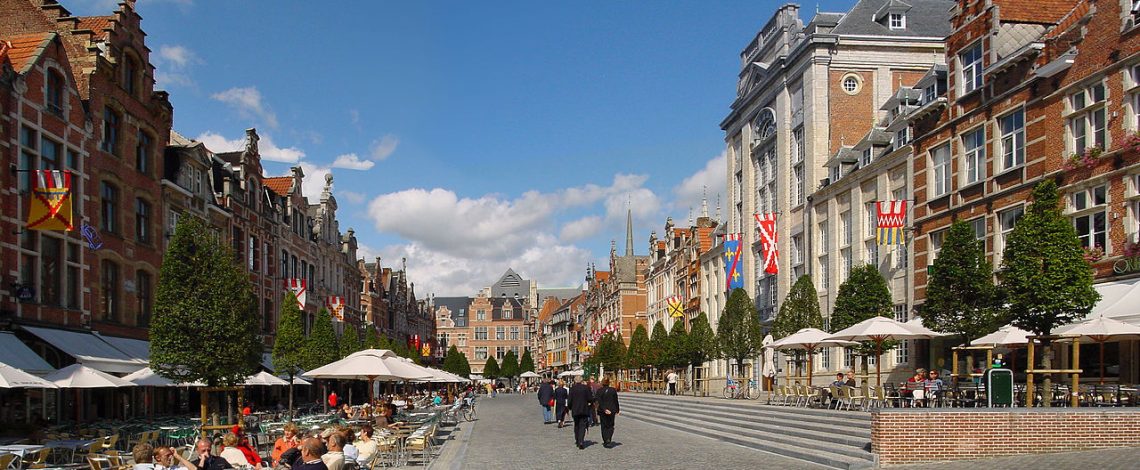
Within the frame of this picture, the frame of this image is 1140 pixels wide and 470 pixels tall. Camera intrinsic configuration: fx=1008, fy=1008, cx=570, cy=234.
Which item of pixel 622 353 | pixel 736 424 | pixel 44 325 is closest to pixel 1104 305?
pixel 736 424

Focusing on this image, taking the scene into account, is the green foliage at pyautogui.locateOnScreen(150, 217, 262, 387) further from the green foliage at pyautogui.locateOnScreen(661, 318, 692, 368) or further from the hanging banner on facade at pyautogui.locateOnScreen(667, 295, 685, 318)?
the hanging banner on facade at pyautogui.locateOnScreen(667, 295, 685, 318)

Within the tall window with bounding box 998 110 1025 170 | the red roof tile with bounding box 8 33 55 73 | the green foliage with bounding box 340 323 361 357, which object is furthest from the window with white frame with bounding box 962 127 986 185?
the green foliage with bounding box 340 323 361 357

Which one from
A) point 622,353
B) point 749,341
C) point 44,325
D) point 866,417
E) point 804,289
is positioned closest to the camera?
point 866,417

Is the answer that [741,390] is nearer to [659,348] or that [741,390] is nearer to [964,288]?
[659,348]

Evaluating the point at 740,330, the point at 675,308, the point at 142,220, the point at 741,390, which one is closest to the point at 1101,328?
the point at 741,390

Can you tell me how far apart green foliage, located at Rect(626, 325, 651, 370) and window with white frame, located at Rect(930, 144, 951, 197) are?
32156mm

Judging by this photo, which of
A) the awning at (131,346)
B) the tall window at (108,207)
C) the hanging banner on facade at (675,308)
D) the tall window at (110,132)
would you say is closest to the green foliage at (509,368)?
the hanging banner on facade at (675,308)

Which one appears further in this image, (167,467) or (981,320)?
(981,320)

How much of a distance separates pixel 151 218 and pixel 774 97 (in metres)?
32.0

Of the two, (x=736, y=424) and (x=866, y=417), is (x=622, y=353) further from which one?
(x=866, y=417)

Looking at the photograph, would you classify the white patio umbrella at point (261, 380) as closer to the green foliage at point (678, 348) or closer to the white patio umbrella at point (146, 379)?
the white patio umbrella at point (146, 379)

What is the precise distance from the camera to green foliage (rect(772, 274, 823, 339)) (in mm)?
38156

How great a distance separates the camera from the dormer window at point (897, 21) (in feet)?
160

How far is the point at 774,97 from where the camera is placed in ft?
173
